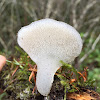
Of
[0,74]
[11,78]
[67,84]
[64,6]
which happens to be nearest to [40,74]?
[67,84]

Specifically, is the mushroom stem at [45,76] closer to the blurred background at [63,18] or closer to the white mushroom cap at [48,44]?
the white mushroom cap at [48,44]

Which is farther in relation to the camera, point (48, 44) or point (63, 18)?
point (63, 18)

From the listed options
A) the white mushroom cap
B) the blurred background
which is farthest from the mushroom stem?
the blurred background

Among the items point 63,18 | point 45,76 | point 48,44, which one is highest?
point 48,44

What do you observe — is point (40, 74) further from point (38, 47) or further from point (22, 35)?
point (22, 35)

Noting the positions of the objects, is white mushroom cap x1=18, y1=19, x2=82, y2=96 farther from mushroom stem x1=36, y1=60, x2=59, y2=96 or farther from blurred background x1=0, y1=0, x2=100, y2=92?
blurred background x1=0, y1=0, x2=100, y2=92

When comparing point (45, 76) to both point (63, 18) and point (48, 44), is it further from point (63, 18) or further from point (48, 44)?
point (63, 18)

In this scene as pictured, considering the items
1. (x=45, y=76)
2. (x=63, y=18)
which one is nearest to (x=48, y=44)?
(x=45, y=76)

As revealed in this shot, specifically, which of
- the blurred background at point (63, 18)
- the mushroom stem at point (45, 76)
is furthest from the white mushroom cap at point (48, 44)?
the blurred background at point (63, 18)
